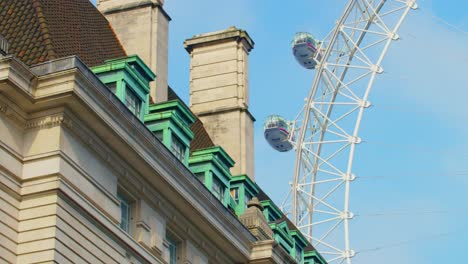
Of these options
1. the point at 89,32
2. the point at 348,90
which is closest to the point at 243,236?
the point at 89,32

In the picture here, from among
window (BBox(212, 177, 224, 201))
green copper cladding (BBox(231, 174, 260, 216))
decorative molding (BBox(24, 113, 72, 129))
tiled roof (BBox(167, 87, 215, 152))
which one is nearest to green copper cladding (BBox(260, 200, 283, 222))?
green copper cladding (BBox(231, 174, 260, 216))

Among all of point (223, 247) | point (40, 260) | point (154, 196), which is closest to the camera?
point (40, 260)

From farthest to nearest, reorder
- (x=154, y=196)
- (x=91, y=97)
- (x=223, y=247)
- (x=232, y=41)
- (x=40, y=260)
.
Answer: (x=232, y=41)
(x=223, y=247)
(x=154, y=196)
(x=91, y=97)
(x=40, y=260)

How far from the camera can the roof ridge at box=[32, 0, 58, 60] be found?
27.3m

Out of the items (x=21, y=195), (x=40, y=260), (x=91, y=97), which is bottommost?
(x=40, y=260)

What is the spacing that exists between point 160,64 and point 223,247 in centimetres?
633

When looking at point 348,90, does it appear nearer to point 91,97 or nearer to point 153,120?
point 153,120

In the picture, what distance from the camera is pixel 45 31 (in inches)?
1118

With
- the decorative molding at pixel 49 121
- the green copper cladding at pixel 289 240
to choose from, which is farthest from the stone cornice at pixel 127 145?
the green copper cladding at pixel 289 240

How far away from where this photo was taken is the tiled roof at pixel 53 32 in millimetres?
27755

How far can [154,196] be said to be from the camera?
28094 mm

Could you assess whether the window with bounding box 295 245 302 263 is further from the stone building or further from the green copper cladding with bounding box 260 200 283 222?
the green copper cladding with bounding box 260 200 283 222

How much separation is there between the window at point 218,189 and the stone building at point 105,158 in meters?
0.05

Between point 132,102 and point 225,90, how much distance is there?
12.0 metres
